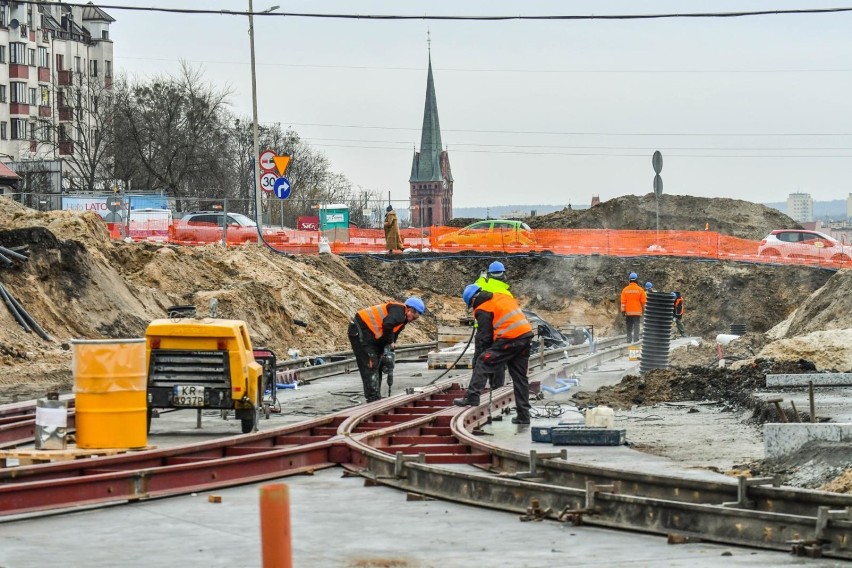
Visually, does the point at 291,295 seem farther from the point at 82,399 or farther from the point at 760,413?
the point at 82,399

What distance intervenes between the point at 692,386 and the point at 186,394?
9.07m

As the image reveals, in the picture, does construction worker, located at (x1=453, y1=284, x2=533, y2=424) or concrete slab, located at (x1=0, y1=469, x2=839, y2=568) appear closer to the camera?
concrete slab, located at (x1=0, y1=469, x2=839, y2=568)

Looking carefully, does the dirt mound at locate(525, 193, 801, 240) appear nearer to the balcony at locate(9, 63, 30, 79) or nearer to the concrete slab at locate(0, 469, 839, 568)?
the concrete slab at locate(0, 469, 839, 568)

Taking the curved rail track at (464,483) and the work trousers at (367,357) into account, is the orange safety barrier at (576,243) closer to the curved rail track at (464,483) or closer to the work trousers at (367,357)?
the work trousers at (367,357)

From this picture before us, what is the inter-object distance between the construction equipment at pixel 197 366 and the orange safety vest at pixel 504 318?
3124 mm

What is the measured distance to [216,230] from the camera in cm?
4584

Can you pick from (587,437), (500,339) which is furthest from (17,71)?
(587,437)

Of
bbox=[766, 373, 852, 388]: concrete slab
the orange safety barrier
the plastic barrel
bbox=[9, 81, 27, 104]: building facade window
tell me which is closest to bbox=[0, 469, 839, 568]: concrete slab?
the plastic barrel

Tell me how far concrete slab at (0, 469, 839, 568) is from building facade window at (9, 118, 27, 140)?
106864 mm

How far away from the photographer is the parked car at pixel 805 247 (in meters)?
51.6

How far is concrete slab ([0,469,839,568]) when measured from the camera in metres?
8.85

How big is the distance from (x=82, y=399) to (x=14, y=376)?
38.3 feet

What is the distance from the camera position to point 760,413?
17688mm

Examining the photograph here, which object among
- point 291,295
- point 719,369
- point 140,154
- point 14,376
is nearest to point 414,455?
point 719,369
